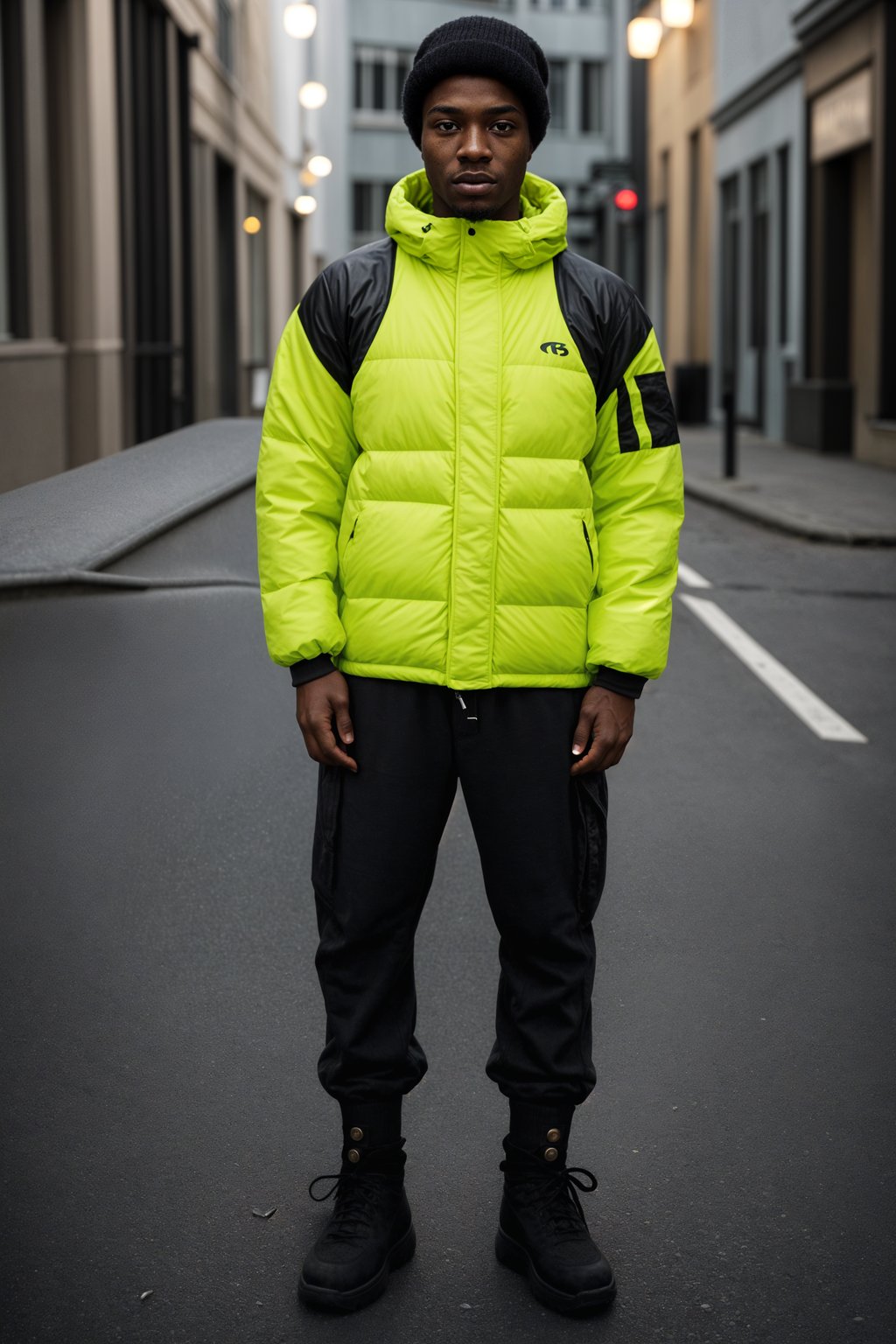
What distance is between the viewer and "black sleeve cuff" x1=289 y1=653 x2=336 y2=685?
2719 millimetres

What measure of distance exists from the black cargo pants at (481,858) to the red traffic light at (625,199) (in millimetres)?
21035

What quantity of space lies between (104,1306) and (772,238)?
914 inches

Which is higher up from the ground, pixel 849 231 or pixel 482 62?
pixel 849 231

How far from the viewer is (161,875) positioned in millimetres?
4164

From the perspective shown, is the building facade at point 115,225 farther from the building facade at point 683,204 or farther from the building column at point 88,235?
the building facade at point 683,204

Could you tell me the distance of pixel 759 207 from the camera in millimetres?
25500

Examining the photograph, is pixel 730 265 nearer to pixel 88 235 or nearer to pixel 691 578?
pixel 88 235

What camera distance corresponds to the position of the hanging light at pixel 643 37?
21.6 m

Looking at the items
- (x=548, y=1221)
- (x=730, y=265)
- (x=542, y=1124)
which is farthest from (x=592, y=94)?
(x=548, y=1221)

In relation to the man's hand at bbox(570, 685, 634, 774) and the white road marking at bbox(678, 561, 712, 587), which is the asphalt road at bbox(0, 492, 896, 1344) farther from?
the white road marking at bbox(678, 561, 712, 587)

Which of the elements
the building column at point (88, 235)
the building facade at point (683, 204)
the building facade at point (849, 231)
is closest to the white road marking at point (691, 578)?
the building column at point (88, 235)

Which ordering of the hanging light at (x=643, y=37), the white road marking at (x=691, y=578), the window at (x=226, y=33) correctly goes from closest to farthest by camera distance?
the white road marking at (x=691, y=578), the hanging light at (x=643, y=37), the window at (x=226, y=33)

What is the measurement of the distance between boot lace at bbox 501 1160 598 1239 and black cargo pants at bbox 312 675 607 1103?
0.45 feet

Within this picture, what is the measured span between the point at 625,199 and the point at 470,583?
21.1 meters
